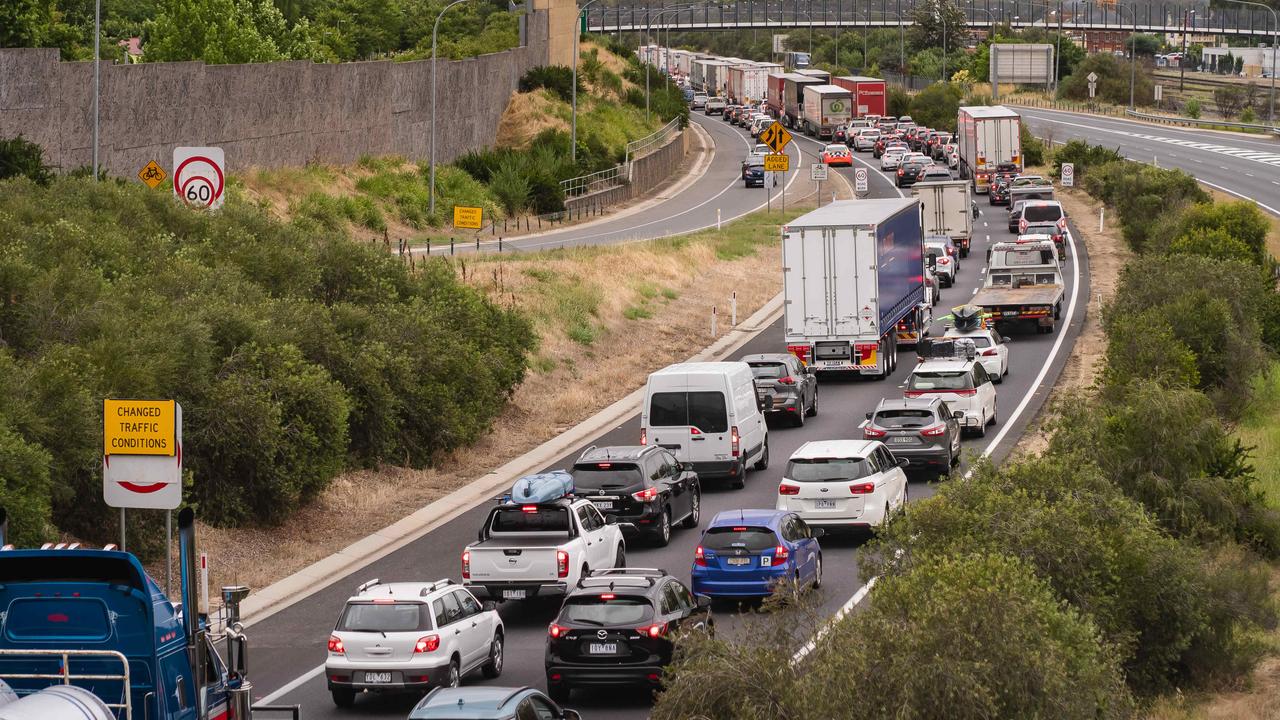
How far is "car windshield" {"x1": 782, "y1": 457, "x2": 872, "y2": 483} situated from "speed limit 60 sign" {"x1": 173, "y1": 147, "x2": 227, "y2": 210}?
10.0 meters

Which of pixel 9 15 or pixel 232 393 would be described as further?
pixel 9 15

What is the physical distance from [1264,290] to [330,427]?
29.4m

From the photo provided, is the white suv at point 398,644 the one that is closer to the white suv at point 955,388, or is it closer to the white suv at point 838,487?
the white suv at point 838,487

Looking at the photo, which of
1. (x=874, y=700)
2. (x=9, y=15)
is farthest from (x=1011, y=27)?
(x=874, y=700)

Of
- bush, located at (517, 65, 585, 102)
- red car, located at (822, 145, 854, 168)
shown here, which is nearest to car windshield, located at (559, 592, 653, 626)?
red car, located at (822, 145, 854, 168)

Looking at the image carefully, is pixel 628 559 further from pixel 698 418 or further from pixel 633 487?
pixel 698 418

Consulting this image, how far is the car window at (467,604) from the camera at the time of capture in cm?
1919

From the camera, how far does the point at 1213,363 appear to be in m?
40.5

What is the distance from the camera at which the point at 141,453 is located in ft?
57.9

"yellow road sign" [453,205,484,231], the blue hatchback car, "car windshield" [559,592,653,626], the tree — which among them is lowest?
the blue hatchback car

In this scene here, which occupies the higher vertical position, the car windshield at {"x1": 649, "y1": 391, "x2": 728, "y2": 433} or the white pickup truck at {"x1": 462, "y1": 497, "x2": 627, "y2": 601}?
the car windshield at {"x1": 649, "y1": 391, "x2": 728, "y2": 433}

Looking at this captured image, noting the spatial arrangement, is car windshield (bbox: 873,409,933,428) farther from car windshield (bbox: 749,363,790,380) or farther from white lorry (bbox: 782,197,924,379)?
white lorry (bbox: 782,197,924,379)

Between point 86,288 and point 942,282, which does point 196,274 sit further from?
point 942,282

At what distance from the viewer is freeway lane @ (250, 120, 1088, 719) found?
19.2 meters
